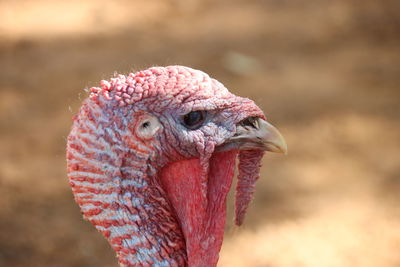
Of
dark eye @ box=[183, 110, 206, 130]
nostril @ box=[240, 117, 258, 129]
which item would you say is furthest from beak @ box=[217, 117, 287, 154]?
dark eye @ box=[183, 110, 206, 130]

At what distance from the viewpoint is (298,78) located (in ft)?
21.1

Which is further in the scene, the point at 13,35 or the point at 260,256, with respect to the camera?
the point at 13,35

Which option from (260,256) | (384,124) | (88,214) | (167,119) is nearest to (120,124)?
(167,119)

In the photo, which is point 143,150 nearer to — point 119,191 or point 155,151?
point 155,151

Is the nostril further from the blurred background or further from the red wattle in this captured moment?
the blurred background

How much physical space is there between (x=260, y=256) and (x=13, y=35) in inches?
152

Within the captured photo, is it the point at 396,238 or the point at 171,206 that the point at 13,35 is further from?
the point at 171,206

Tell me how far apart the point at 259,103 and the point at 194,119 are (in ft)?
11.2

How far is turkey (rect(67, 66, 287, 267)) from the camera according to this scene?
2375mm

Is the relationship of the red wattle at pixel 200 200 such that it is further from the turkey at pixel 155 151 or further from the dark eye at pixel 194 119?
the dark eye at pixel 194 119

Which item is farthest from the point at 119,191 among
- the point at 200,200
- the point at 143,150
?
the point at 200,200

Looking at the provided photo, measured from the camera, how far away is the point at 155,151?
2.41 metres

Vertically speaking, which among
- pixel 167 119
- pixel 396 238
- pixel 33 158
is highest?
pixel 33 158

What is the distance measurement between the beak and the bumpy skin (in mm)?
31
